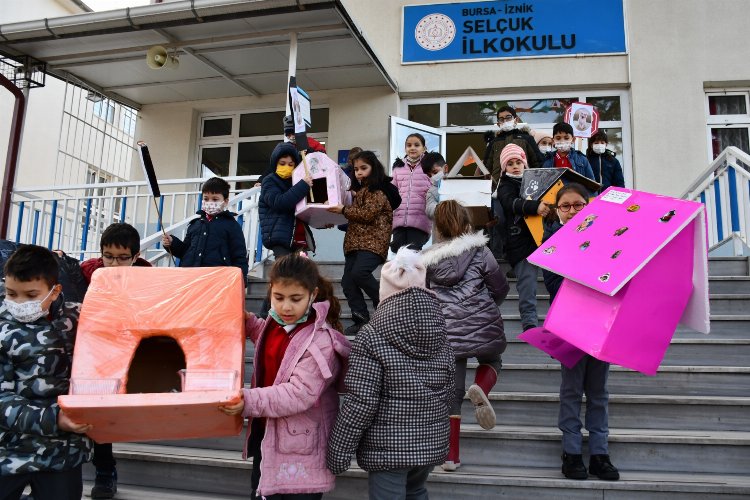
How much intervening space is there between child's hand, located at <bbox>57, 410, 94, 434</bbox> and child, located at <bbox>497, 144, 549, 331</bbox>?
2.89 meters

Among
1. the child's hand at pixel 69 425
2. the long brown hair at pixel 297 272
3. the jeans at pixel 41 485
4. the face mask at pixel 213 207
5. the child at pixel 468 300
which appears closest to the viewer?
the child's hand at pixel 69 425

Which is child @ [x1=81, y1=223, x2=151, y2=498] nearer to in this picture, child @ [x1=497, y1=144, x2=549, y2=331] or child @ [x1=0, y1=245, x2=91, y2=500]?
child @ [x1=0, y1=245, x2=91, y2=500]

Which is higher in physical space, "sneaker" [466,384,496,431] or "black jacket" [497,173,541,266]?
"black jacket" [497,173,541,266]

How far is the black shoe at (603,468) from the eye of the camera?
110 inches

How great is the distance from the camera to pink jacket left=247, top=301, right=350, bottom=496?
7.04 feet

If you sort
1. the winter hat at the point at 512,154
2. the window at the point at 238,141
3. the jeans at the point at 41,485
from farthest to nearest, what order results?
the window at the point at 238,141
the winter hat at the point at 512,154
the jeans at the point at 41,485

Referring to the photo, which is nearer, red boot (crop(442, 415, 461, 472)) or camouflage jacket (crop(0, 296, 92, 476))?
camouflage jacket (crop(0, 296, 92, 476))

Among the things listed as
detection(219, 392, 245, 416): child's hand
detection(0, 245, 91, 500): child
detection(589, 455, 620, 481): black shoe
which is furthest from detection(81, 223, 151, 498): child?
detection(589, 455, 620, 481): black shoe

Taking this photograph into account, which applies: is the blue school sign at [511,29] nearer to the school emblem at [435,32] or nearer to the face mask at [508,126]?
the school emblem at [435,32]

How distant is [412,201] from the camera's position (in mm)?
4992

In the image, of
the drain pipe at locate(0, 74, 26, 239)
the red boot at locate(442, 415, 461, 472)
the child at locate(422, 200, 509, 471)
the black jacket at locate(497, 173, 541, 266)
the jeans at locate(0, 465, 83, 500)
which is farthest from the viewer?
the drain pipe at locate(0, 74, 26, 239)

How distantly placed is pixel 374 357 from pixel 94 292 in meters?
1.02

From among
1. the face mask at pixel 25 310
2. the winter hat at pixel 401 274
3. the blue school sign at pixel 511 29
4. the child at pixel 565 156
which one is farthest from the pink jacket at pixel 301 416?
the blue school sign at pixel 511 29

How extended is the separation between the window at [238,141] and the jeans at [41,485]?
22.8ft
